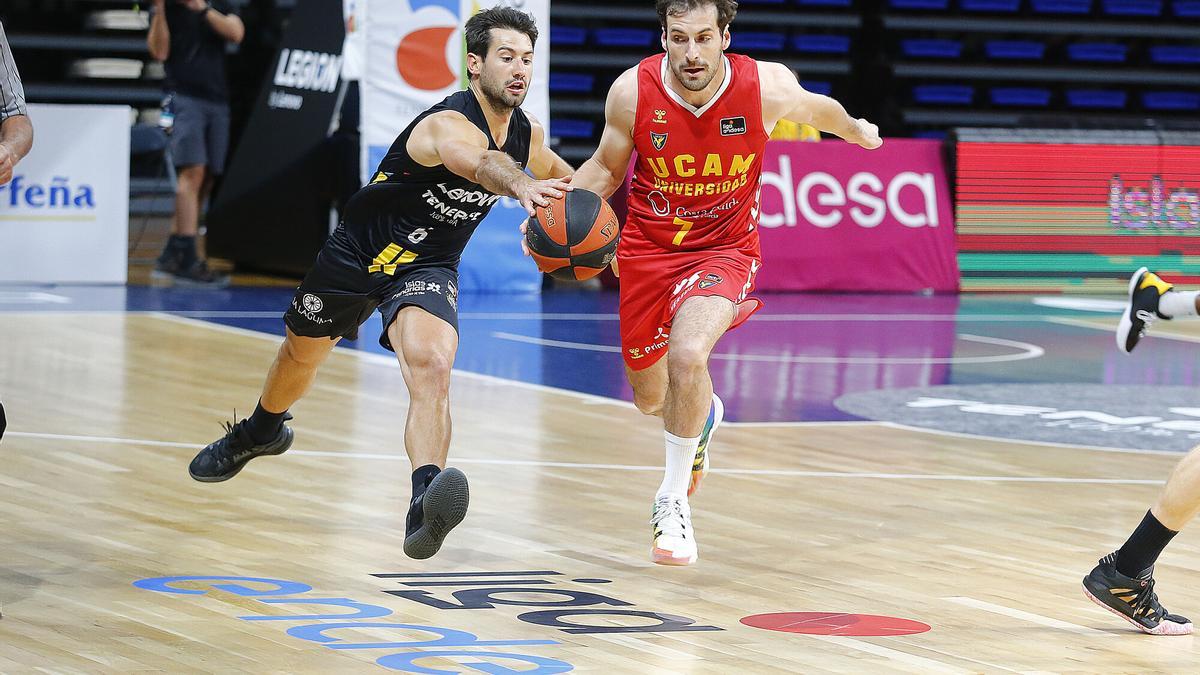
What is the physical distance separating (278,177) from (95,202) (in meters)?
1.56

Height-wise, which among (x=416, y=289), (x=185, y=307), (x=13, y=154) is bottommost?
(x=185, y=307)

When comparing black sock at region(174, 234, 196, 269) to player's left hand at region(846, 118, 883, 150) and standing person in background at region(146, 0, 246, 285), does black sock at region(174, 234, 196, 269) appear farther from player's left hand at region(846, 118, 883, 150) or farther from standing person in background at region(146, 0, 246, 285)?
player's left hand at region(846, 118, 883, 150)

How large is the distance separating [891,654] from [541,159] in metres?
2.18

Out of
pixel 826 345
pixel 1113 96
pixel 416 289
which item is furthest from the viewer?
pixel 1113 96

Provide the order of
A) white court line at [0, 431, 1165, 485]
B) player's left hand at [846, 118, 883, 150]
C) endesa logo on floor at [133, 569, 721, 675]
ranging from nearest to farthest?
endesa logo on floor at [133, 569, 721, 675], player's left hand at [846, 118, 883, 150], white court line at [0, 431, 1165, 485]

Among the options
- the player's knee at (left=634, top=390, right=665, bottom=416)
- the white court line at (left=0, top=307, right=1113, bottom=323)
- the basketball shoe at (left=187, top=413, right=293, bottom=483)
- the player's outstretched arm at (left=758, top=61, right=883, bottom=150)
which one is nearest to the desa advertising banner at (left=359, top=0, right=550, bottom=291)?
the white court line at (left=0, top=307, right=1113, bottom=323)

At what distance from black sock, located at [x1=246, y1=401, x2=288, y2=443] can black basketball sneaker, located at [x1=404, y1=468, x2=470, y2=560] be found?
155 cm

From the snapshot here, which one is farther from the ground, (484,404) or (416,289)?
(416,289)

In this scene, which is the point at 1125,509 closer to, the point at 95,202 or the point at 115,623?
the point at 115,623

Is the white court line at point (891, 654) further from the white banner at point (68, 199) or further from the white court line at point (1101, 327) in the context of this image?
the white banner at point (68, 199)

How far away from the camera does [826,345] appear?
1206cm

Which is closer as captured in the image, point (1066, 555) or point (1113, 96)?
point (1066, 555)

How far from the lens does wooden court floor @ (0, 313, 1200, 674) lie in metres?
4.77

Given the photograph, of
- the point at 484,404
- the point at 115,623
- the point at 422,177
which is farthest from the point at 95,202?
the point at 115,623
